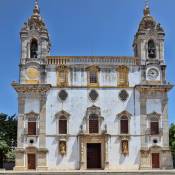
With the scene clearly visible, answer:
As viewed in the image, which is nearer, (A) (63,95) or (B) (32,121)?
(B) (32,121)

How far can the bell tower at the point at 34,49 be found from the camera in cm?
4025

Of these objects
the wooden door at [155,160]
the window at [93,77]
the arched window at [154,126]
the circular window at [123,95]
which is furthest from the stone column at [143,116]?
the window at [93,77]

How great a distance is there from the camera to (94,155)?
129ft

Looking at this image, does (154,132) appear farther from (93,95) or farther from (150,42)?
(150,42)

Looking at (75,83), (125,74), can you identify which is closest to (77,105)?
(75,83)

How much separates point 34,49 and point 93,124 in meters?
9.01

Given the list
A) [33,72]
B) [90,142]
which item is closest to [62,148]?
[90,142]

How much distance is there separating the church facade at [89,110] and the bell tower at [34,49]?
3.6 inches

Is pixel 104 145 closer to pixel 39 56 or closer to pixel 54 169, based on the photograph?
pixel 54 169

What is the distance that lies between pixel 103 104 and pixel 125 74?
348 cm

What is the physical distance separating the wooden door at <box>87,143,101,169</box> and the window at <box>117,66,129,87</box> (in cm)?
592

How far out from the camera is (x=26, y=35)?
41406mm

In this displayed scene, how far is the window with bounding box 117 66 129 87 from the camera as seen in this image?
40.5m

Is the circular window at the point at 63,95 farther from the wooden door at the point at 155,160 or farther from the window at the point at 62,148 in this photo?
the wooden door at the point at 155,160
